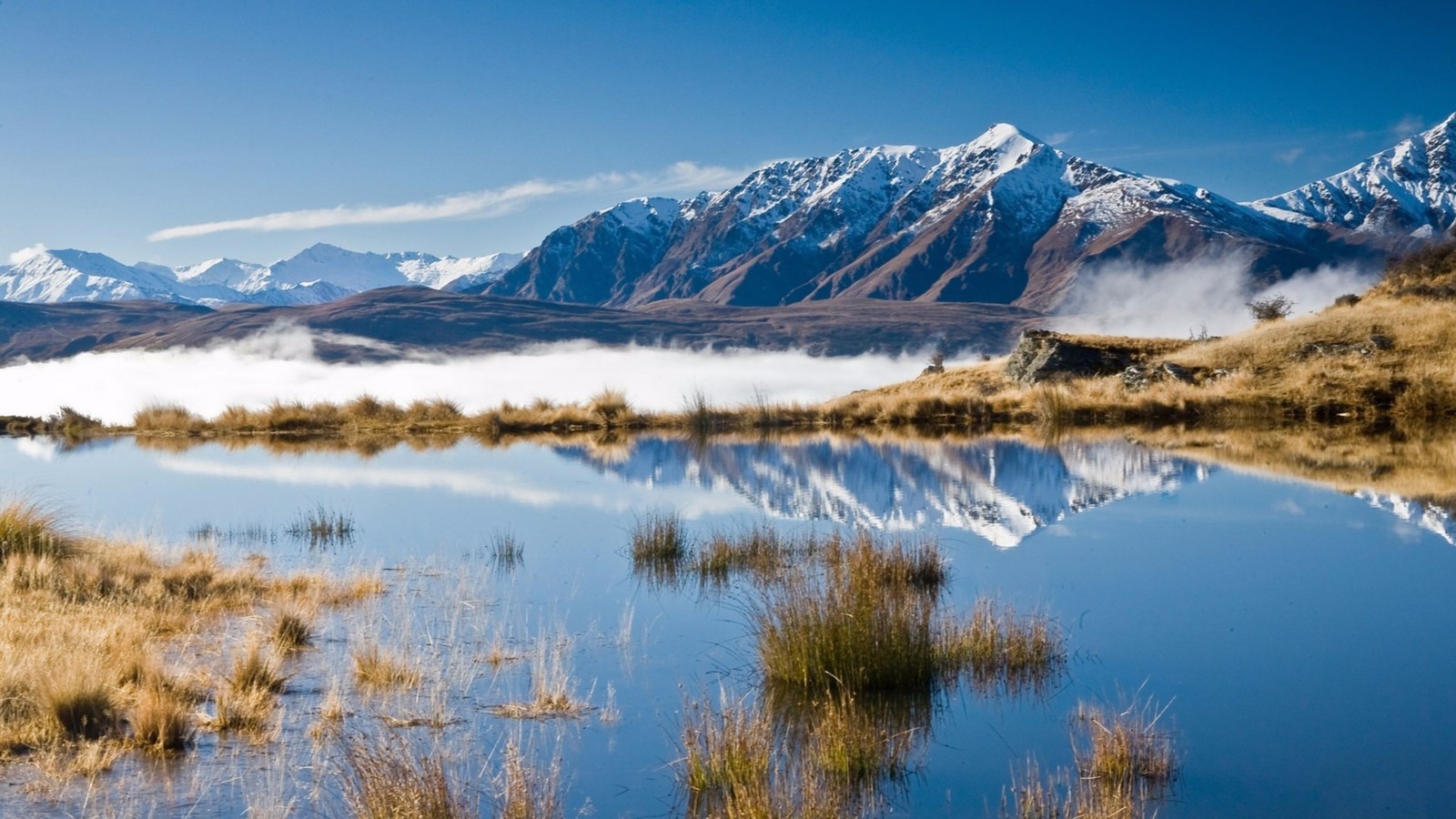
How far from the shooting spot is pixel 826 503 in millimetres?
13789

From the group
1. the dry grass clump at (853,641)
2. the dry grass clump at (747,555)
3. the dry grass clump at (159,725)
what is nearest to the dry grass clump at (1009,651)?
Result: the dry grass clump at (853,641)

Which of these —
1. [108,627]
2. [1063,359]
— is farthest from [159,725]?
[1063,359]

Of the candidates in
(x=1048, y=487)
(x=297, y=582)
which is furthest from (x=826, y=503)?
(x=297, y=582)

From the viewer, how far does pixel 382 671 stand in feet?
21.4

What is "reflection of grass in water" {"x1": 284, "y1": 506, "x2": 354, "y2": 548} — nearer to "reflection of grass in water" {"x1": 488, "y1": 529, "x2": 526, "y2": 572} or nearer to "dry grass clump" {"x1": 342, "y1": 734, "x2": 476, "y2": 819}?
"reflection of grass in water" {"x1": 488, "y1": 529, "x2": 526, "y2": 572}

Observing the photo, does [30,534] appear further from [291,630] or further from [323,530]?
[291,630]

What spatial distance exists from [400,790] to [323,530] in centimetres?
887

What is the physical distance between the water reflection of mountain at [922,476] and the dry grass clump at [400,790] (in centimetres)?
716

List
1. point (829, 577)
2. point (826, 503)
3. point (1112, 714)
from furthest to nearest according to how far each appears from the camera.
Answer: point (826, 503)
point (829, 577)
point (1112, 714)

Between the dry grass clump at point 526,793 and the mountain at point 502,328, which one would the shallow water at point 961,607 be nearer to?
the dry grass clump at point 526,793

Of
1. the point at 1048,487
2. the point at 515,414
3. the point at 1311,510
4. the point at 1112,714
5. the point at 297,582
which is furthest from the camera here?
the point at 515,414

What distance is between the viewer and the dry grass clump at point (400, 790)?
4.24 metres

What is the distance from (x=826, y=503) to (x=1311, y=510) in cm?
511

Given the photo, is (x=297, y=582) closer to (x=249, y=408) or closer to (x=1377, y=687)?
(x=1377, y=687)
